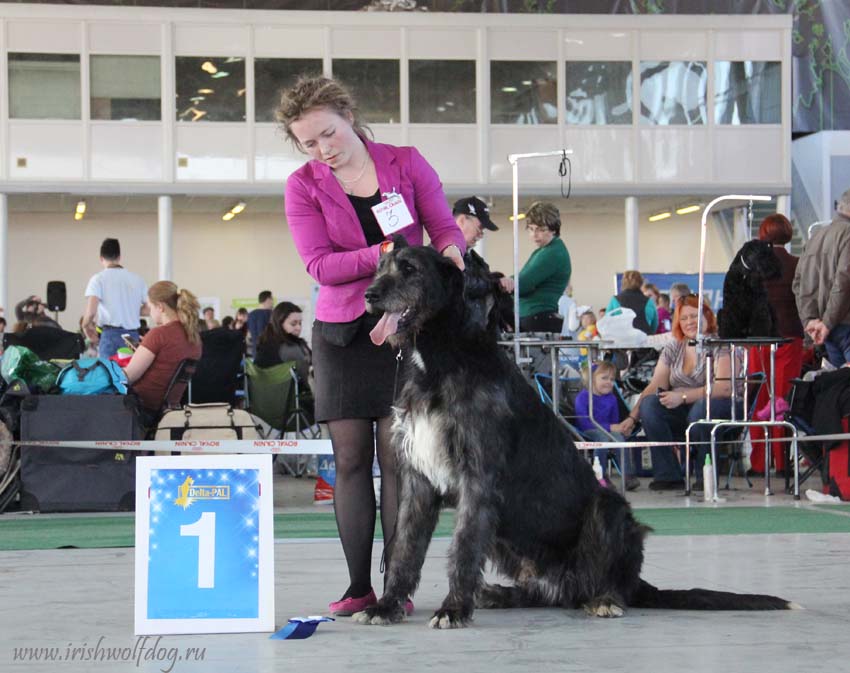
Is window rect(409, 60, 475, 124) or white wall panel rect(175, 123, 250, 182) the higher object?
A: window rect(409, 60, 475, 124)

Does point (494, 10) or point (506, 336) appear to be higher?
point (494, 10)

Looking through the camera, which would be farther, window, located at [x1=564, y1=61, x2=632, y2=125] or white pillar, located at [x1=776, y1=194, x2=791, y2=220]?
white pillar, located at [x1=776, y1=194, x2=791, y2=220]

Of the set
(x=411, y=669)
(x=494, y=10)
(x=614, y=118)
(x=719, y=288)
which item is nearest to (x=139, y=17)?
(x=494, y=10)

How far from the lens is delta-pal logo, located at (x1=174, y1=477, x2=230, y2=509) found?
149 inches

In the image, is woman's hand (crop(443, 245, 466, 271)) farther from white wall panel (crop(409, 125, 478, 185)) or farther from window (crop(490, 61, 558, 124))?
window (crop(490, 61, 558, 124))

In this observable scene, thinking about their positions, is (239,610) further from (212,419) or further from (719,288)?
(719,288)

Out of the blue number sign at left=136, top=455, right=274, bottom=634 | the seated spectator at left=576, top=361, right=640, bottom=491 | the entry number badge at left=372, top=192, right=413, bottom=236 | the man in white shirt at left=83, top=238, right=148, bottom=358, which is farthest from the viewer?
the man in white shirt at left=83, top=238, right=148, bottom=358

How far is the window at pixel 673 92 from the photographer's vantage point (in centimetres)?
2473

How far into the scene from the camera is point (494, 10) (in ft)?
82.6

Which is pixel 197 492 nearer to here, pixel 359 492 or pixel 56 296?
pixel 359 492

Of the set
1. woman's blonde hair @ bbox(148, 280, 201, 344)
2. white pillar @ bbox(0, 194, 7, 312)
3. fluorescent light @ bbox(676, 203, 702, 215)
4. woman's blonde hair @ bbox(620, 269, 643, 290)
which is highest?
fluorescent light @ bbox(676, 203, 702, 215)

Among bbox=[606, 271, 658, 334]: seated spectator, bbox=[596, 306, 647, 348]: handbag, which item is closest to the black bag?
bbox=[596, 306, 647, 348]: handbag

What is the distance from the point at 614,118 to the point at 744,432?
16254mm

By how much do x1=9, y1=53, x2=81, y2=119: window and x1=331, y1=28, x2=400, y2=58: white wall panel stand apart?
15.7 ft
